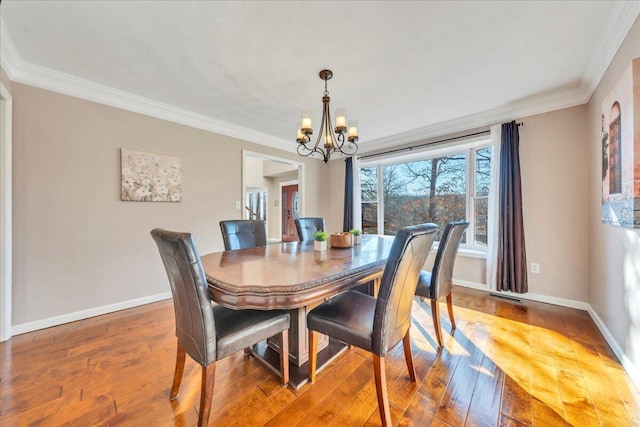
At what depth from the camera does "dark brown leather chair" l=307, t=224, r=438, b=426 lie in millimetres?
1236

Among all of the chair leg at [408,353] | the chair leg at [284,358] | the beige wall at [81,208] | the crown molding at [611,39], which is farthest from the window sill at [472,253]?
the beige wall at [81,208]

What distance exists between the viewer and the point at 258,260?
1717 millimetres

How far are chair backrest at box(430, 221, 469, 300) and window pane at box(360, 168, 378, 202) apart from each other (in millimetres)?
2636

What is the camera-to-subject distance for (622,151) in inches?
67.6

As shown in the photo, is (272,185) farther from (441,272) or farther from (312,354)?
(312,354)

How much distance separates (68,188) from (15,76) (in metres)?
0.99

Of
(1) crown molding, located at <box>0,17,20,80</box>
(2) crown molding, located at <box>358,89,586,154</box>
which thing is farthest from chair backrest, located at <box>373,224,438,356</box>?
(1) crown molding, located at <box>0,17,20,80</box>

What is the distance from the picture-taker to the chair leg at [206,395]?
1204 millimetres

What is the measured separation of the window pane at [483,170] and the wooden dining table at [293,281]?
Answer: 217cm

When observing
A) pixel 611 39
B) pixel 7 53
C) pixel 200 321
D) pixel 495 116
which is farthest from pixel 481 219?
pixel 7 53

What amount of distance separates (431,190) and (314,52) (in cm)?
279

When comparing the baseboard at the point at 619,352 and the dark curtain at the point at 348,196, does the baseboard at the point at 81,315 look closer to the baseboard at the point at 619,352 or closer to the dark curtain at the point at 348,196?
the dark curtain at the point at 348,196


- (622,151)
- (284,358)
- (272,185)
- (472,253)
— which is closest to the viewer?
(284,358)

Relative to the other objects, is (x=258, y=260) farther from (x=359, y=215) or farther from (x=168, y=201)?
(x=359, y=215)
